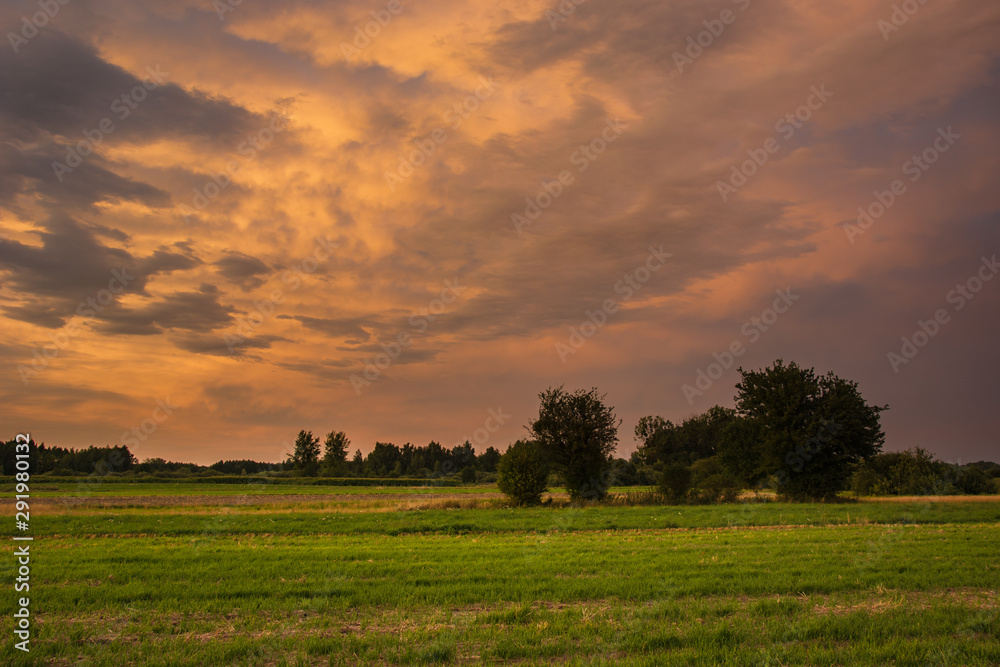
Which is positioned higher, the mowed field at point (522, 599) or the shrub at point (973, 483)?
the mowed field at point (522, 599)

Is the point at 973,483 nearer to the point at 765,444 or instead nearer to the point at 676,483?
the point at 765,444

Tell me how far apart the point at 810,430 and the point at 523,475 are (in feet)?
73.6

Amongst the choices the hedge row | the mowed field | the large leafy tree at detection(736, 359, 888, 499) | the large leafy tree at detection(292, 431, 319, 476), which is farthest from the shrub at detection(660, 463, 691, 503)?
the large leafy tree at detection(292, 431, 319, 476)

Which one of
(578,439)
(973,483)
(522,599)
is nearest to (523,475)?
(578,439)

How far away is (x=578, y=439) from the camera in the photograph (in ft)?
151

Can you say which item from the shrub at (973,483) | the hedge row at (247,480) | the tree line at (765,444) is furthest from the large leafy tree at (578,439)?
the hedge row at (247,480)

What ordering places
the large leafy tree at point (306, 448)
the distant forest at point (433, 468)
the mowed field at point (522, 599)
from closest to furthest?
the mowed field at point (522, 599) → the distant forest at point (433, 468) → the large leafy tree at point (306, 448)

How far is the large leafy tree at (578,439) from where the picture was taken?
149 feet

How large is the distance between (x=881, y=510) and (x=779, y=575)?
986 inches

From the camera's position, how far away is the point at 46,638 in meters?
8.35

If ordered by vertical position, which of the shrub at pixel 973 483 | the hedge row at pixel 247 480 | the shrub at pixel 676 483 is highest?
the shrub at pixel 676 483

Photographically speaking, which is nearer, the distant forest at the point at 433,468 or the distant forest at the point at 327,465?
the distant forest at the point at 433,468

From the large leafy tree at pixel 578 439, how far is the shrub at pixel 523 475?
2.87 m

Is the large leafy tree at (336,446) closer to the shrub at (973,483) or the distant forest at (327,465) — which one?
the distant forest at (327,465)
